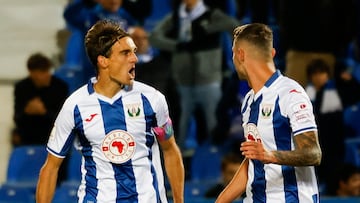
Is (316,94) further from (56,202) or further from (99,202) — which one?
(99,202)

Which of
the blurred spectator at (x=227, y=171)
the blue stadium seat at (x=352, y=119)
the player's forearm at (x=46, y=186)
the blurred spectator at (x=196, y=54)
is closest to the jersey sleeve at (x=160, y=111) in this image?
the player's forearm at (x=46, y=186)

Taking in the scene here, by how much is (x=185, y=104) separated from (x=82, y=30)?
134 cm

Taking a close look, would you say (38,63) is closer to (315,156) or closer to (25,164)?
(25,164)

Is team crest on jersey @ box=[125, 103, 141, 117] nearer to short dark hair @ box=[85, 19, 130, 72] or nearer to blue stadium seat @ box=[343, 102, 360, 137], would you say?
short dark hair @ box=[85, 19, 130, 72]

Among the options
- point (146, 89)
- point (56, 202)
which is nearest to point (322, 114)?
point (56, 202)

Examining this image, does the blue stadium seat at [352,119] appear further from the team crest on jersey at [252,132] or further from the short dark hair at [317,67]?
the team crest on jersey at [252,132]

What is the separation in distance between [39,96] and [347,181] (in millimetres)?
2608

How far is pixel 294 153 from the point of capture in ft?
18.7

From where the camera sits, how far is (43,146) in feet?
33.0

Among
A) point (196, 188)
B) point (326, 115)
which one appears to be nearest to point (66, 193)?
point (196, 188)

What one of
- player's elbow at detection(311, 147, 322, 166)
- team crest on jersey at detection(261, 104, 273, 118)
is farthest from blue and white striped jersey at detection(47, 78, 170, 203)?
player's elbow at detection(311, 147, 322, 166)

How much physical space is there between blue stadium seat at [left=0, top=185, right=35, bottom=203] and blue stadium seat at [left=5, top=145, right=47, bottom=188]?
24 cm

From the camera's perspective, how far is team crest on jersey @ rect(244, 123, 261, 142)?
5945mm

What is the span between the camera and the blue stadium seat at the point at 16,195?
9.58 m
